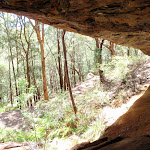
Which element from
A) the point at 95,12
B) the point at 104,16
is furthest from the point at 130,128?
the point at 95,12

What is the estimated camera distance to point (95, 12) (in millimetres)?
2424

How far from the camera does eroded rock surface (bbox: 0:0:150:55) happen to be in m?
2.16

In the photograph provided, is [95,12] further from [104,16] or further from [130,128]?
[130,128]

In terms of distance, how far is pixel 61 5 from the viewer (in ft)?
7.33

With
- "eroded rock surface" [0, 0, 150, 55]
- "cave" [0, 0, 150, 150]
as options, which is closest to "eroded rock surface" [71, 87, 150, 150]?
"cave" [0, 0, 150, 150]

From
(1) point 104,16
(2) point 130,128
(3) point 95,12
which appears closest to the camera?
(3) point 95,12

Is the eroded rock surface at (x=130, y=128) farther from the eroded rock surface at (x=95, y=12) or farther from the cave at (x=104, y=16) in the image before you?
the eroded rock surface at (x=95, y=12)

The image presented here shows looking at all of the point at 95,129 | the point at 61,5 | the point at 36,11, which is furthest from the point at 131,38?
the point at 95,129

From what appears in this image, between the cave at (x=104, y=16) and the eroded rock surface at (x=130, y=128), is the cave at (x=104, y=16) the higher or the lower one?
the higher one

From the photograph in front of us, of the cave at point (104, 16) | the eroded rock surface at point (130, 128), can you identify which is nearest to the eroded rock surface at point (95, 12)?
the cave at point (104, 16)

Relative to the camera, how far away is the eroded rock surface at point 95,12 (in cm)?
216

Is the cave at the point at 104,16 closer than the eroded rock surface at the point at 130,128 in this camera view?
Yes

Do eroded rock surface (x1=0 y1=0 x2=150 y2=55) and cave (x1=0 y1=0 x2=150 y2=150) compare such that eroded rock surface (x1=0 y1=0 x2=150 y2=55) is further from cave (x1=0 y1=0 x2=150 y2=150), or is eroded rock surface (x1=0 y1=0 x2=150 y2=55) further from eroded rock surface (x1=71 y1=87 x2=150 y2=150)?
eroded rock surface (x1=71 y1=87 x2=150 y2=150)

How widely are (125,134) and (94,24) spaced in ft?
9.68
